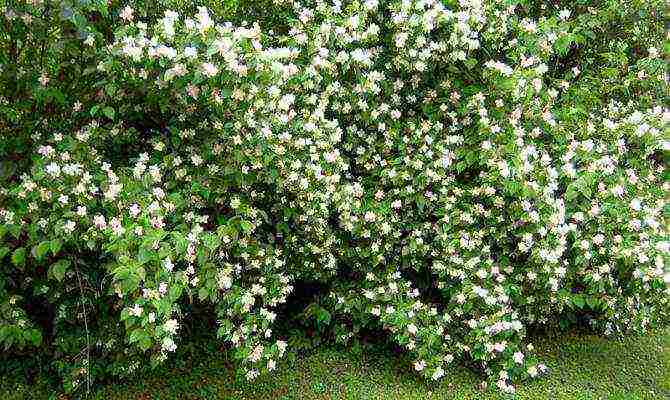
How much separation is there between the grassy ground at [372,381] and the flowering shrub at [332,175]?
0.54 feet

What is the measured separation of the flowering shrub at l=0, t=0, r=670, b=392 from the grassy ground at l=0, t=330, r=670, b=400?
16 cm

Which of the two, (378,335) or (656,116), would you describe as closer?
(656,116)

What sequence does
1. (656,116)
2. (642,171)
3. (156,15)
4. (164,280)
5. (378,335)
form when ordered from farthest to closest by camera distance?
1. (378,335)
2. (642,171)
3. (656,116)
4. (156,15)
5. (164,280)

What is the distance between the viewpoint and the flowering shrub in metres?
3.33

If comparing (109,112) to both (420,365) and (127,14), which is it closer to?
(127,14)

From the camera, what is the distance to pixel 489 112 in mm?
4164

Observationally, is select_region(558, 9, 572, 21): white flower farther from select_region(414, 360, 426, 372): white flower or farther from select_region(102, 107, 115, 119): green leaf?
select_region(102, 107, 115, 119): green leaf

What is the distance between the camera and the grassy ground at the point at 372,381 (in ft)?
14.0

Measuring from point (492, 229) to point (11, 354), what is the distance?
9.76 ft

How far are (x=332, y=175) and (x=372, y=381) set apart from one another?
4.61 feet

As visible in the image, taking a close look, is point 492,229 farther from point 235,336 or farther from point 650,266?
point 235,336

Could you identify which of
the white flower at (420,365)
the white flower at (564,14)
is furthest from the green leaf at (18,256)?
the white flower at (564,14)

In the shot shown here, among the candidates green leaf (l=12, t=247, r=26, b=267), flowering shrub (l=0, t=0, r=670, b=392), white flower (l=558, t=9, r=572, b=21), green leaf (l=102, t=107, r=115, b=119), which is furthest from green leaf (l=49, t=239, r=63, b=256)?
white flower (l=558, t=9, r=572, b=21)

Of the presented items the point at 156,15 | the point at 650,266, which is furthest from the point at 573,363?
the point at 156,15
